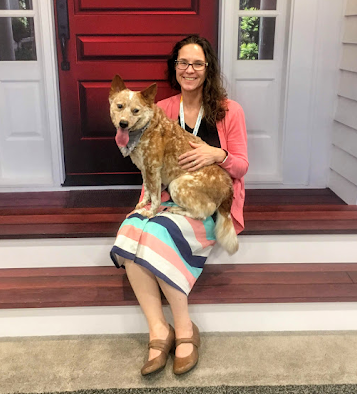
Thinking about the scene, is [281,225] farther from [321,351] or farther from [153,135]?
[153,135]

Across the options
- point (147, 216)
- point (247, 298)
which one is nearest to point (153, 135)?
point (147, 216)

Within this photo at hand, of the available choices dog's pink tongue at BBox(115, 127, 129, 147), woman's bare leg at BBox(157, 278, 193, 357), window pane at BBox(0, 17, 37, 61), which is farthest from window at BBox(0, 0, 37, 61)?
woman's bare leg at BBox(157, 278, 193, 357)

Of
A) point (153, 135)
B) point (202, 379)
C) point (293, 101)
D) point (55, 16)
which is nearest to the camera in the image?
point (202, 379)

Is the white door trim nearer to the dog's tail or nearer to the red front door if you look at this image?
the red front door

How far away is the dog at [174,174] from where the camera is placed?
1.81 meters

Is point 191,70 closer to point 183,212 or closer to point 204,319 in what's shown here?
point 183,212

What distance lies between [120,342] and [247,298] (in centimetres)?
60

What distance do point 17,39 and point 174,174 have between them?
1493 millimetres

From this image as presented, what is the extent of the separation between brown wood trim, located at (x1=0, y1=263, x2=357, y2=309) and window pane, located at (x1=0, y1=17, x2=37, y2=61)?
1344 millimetres

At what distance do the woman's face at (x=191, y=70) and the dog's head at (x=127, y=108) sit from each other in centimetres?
27

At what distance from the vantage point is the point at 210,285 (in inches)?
80.2

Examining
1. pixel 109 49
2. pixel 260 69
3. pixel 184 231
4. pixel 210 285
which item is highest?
pixel 109 49

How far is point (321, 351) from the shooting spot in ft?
6.17

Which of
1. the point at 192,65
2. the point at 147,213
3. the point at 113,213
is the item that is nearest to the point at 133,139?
the point at 147,213
